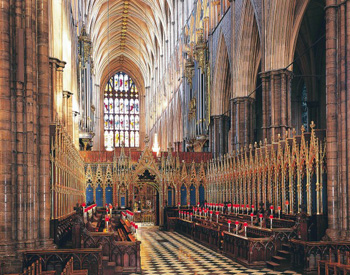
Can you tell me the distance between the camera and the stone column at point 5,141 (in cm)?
938

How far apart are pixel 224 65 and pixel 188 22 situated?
9.76 metres

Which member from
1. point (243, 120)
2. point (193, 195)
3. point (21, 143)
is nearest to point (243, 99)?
point (243, 120)

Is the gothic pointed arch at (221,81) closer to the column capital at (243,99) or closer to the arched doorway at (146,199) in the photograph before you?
the column capital at (243,99)

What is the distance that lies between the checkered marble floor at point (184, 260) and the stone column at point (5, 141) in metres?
3.86

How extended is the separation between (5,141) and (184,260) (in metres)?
6.67

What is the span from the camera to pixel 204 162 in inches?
1149

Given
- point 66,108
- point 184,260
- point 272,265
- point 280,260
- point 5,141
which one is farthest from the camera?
point 66,108

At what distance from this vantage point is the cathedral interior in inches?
384

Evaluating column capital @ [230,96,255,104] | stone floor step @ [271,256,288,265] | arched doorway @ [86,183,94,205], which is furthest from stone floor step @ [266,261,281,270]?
arched doorway @ [86,183,94,205]

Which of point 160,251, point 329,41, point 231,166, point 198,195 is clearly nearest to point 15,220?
point 160,251


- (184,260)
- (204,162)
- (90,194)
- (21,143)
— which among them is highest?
(21,143)

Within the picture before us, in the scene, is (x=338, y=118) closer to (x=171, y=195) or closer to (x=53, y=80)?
(x=53, y=80)

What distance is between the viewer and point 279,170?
16984 mm

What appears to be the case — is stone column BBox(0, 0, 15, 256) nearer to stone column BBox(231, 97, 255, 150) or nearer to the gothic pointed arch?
stone column BBox(231, 97, 255, 150)
